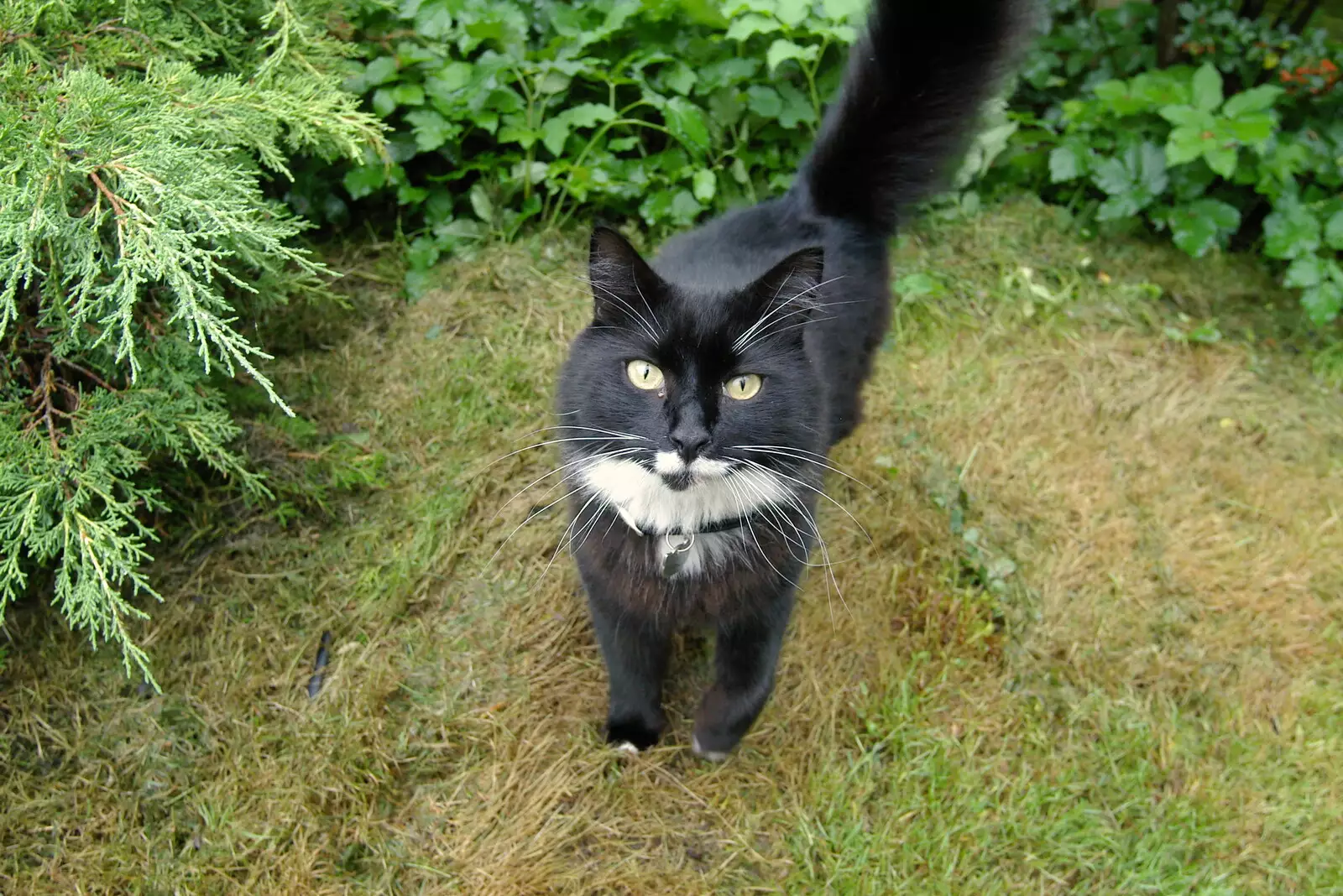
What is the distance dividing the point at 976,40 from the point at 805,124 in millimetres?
1132

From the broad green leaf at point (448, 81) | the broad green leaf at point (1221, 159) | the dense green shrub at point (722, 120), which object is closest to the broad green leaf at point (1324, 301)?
the dense green shrub at point (722, 120)

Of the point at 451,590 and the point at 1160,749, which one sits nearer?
the point at 1160,749

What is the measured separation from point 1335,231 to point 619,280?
2.83 metres

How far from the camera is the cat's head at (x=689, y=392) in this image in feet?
4.99

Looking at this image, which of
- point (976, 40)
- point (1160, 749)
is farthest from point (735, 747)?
point (976, 40)

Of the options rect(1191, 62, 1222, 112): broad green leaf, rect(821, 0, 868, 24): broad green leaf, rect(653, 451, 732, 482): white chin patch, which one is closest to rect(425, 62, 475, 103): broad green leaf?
rect(821, 0, 868, 24): broad green leaf

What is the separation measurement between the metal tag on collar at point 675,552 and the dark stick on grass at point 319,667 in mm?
1009

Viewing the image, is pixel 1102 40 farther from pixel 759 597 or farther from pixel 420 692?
pixel 420 692

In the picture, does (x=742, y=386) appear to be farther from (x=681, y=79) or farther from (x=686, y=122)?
(x=681, y=79)

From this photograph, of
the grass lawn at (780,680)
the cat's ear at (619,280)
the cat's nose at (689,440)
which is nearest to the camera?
the cat's nose at (689,440)

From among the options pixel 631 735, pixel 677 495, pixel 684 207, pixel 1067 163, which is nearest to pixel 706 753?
pixel 631 735

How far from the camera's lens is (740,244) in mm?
2180

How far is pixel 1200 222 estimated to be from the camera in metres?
3.17

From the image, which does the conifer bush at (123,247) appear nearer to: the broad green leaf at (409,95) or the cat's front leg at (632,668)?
the broad green leaf at (409,95)
